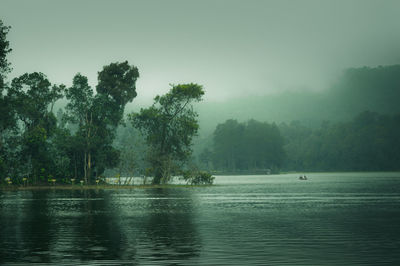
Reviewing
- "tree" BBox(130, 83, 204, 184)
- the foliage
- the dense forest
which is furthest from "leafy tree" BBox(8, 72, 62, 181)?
the foliage

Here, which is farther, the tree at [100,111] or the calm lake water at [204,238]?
the tree at [100,111]

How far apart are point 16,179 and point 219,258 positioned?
6936cm

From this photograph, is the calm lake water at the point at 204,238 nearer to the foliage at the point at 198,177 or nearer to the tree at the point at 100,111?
the tree at the point at 100,111

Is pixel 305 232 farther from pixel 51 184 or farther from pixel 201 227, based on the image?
pixel 51 184

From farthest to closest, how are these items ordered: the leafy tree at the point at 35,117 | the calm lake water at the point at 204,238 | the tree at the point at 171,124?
the tree at the point at 171,124
the leafy tree at the point at 35,117
the calm lake water at the point at 204,238

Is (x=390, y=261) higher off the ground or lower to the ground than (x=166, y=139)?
lower

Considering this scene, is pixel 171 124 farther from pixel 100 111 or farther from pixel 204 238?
pixel 204 238

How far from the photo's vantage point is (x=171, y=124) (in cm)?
8756

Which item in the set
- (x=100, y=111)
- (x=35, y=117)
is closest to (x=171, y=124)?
(x=100, y=111)

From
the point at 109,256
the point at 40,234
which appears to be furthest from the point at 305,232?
the point at 40,234

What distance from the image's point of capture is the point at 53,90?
7981 centimetres

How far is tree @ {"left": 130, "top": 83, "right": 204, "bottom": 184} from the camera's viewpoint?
3374 inches

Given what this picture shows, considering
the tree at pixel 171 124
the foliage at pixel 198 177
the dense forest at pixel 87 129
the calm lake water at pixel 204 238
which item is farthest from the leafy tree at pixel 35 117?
the calm lake water at pixel 204 238

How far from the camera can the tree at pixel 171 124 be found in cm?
8569
